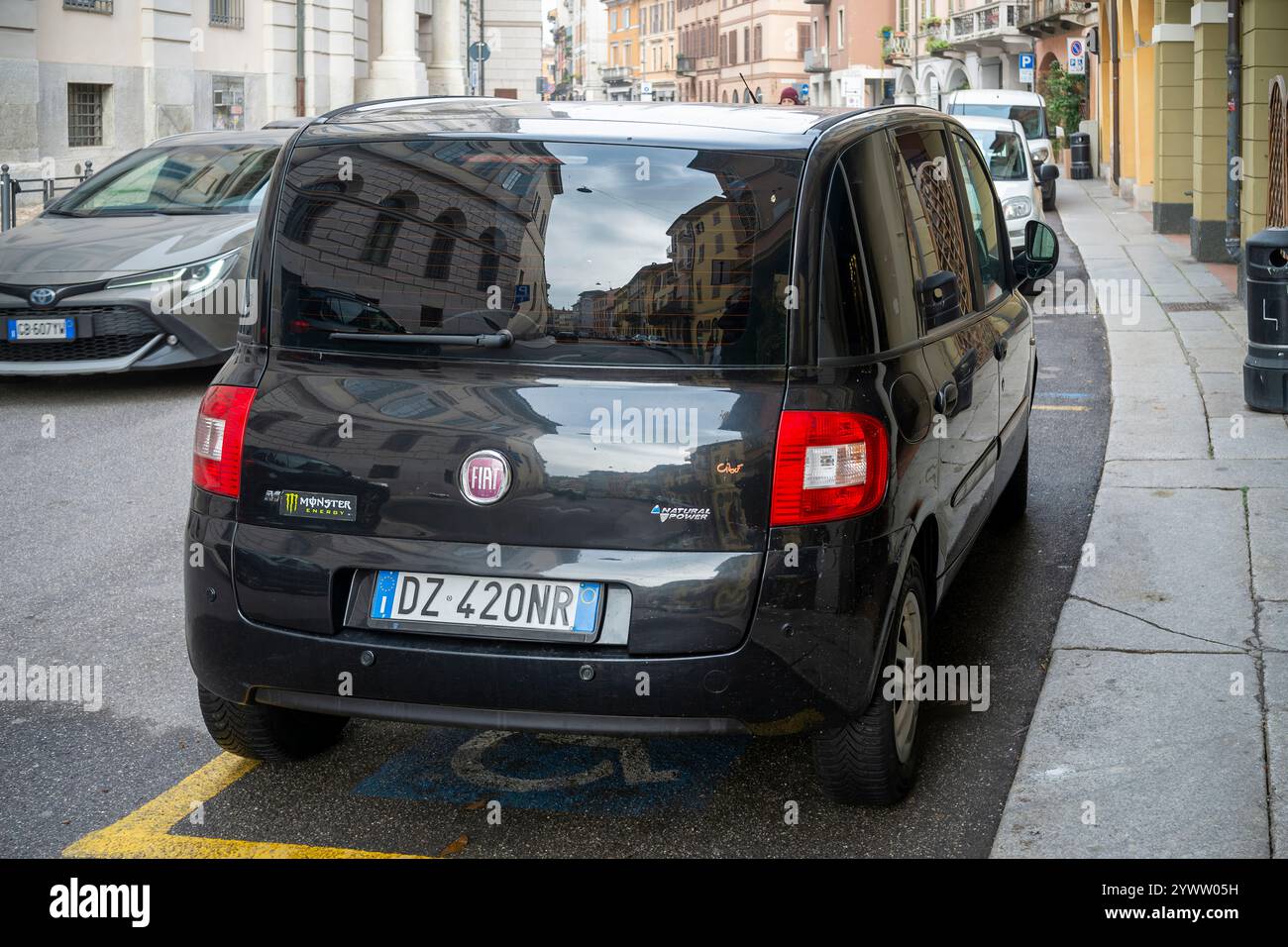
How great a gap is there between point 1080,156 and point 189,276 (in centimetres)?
3191

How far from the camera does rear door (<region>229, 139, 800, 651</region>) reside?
3.62 metres

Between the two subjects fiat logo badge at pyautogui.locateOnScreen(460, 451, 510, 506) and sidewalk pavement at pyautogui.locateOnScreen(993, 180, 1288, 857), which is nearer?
fiat logo badge at pyautogui.locateOnScreen(460, 451, 510, 506)

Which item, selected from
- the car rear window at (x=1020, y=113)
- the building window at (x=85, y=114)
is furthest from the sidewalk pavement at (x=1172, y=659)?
the car rear window at (x=1020, y=113)

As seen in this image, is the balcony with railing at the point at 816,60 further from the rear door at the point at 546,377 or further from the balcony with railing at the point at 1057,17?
the rear door at the point at 546,377

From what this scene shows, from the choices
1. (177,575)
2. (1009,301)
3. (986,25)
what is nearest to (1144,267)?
(1009,301)

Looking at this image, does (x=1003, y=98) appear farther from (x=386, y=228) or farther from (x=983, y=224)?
(x=386, y=228)

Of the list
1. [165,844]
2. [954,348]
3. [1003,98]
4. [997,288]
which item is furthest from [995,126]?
[165,844]

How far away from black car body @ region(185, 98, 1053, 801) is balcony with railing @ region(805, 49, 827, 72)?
3317 inches

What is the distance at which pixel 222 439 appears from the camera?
155 inches

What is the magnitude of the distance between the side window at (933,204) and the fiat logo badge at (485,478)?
4.78 ft

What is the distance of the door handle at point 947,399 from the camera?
14.5 feet

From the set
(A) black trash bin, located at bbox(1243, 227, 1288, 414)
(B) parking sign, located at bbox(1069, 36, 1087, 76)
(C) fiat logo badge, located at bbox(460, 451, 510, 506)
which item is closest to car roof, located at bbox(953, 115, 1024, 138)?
(A) black trash bin, located at bbox(1243, 227, 1288, 414)

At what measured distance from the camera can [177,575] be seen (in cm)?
638

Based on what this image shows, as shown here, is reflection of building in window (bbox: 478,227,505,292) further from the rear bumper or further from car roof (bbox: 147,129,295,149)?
car roof (bbox: 147,129,295,149)
